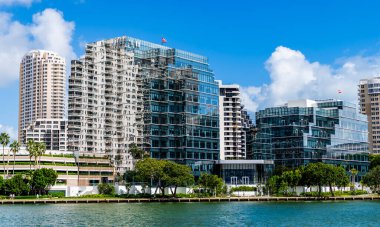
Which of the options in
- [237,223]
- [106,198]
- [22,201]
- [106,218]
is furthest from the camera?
[106,198]

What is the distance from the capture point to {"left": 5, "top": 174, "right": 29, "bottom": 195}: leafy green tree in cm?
19550

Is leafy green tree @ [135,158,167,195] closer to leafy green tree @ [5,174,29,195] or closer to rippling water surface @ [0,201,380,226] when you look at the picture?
leafy green tree @ [5,174,29,195]

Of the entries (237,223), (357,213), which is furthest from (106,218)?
(357,213)

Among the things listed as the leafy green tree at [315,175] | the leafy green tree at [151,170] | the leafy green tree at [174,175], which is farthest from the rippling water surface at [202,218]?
the leafy green tree at [151,170]

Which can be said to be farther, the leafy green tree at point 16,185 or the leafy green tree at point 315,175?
the leafy green tree at point 16,185

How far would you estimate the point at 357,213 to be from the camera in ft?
444

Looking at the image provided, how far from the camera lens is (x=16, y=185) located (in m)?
196

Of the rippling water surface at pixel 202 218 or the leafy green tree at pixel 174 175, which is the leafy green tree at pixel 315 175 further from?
the rippling water surface at pixel 202 218

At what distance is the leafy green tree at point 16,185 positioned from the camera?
195500mm

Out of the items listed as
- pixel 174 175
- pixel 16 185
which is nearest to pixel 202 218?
pixel 174 175

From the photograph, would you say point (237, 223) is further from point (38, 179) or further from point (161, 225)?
point (38, 179)

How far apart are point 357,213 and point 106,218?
187ft

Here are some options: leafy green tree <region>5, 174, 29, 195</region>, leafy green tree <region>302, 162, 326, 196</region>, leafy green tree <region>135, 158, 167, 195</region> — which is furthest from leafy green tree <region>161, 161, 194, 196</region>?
leafy green tree <region>5, 174, 29, 195</region>

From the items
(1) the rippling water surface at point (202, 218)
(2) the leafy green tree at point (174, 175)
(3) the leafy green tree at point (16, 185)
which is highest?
(2) the leafy green tree at point (174, 175)
